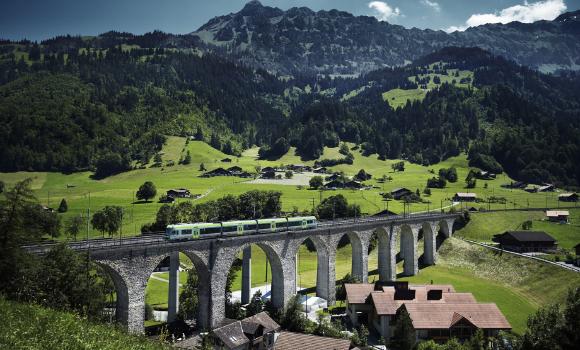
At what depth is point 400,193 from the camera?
157 m

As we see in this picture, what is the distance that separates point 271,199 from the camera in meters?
130

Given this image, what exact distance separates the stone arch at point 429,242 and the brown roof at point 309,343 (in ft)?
196

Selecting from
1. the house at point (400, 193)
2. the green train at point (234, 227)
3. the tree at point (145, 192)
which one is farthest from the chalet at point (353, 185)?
the green train at point (234, 227)

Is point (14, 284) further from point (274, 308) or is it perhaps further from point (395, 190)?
point (395, 190)

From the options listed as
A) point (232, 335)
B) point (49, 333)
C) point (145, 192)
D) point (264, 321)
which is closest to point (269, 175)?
point (145, 192)

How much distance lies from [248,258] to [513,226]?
259 ft

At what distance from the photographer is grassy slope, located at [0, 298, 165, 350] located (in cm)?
2272

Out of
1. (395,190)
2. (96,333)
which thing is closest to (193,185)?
(395,190)

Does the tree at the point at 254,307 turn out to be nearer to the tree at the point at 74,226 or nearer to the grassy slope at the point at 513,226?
the tree at the point at 74,226

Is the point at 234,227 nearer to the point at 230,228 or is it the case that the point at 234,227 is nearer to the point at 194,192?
the point at 230,228

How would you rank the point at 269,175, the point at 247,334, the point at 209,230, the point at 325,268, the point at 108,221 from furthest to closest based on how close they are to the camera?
1. the point at 269,175
2. the point at 108,221
3. the point at 325,268
4. the point at 209,230
5. the point at 247,334

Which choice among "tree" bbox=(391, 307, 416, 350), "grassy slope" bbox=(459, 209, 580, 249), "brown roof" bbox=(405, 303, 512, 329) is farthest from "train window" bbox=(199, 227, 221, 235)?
"grassy slope" bbox=(459, 209, 580, 249)

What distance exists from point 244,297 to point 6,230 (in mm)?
40861

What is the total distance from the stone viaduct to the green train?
1241 millimetres
